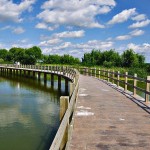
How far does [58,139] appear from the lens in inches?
176

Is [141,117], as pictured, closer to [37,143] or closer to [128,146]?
[128,146]

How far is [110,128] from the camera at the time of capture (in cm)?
848

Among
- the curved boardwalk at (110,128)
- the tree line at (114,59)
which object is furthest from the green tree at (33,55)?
the curved boardwalk at (110,128)

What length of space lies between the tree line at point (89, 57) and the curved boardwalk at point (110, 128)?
7021 centimetres

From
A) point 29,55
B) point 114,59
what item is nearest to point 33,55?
point 29,55

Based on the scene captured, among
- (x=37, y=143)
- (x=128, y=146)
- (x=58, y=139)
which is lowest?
(x=37, y=143)

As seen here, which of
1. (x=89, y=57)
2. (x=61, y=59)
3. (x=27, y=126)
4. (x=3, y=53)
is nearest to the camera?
(x=27, y=126)

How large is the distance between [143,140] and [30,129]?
9692 mm

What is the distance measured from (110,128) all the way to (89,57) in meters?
132

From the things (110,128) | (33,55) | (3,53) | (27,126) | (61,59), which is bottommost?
(27,126)

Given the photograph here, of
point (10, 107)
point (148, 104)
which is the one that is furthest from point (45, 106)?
point (148, 104)

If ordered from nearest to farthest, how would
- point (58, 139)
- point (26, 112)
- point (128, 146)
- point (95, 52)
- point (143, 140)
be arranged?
point (58, 139) < point (128, 146) < point (143, 140) < point (26, 112) < point (95, 52)

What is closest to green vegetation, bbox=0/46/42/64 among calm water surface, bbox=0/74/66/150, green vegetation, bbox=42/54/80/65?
green vegetation, bbox=42/54/80/65

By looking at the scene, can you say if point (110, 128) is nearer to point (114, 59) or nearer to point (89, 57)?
point (114, 59)
